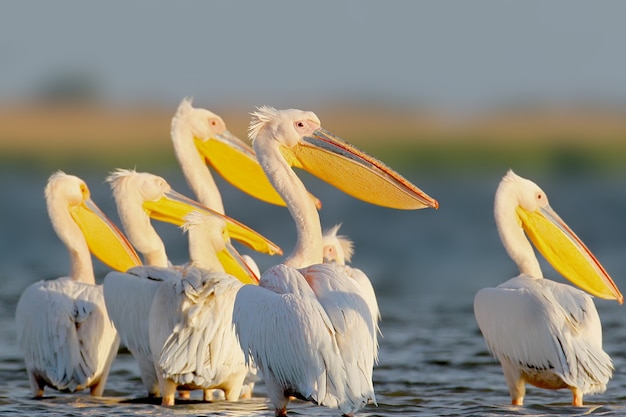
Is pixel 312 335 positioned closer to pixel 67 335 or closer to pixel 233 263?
pixel 233 263

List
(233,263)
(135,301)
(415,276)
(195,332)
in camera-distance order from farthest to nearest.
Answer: (415,276) → (233,263) → (135,301) → (195,332)

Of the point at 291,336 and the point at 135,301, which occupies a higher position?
the point at 135,301

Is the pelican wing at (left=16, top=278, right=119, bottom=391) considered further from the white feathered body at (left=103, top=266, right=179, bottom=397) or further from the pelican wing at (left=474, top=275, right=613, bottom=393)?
the pelican wing at (left=474, top=275, right=613, bottom=393)

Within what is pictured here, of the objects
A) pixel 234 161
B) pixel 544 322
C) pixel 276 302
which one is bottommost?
pixel 276 302

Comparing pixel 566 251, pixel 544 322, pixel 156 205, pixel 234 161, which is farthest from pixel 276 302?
pixel 234 161

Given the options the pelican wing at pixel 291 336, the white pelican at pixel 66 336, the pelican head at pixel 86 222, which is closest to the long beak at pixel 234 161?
the pelican head at pixel 86 222

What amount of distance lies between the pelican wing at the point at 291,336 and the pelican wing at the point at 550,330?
1.54m

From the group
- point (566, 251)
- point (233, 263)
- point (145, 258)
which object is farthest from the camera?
point (145, 258)

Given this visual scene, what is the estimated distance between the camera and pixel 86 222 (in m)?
8.77

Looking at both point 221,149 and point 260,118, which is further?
point 221,149

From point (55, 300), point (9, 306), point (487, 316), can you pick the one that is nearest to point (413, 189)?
point (487, 316)

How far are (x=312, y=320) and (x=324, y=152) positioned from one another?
131 centimetres

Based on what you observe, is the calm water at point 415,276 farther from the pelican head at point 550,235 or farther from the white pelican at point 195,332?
the pelican head at point 550,235

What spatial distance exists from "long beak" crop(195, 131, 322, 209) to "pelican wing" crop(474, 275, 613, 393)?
2.32 metres
